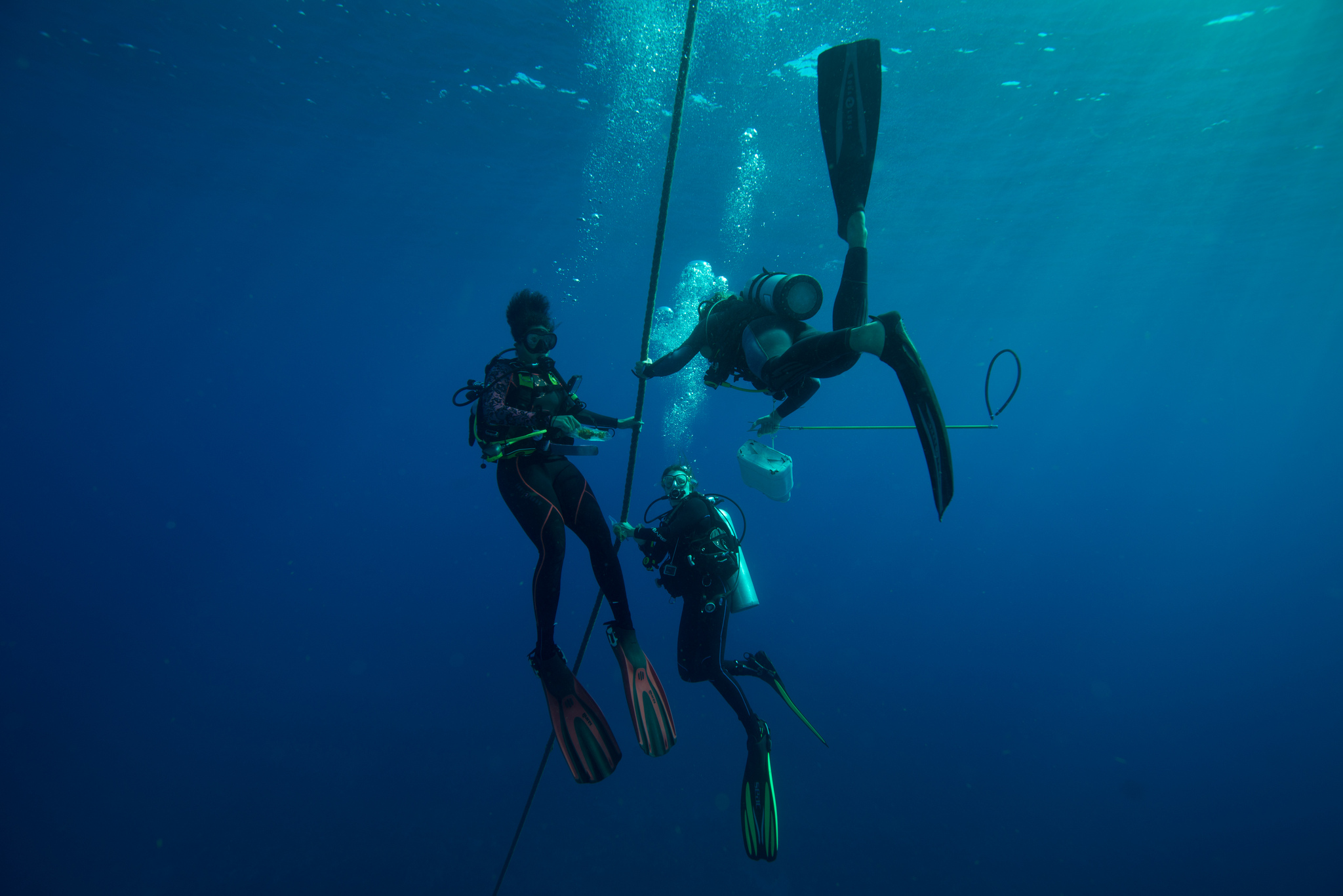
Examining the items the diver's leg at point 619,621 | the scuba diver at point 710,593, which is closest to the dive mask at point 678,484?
the scuba diver at point 710,593

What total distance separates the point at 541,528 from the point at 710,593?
216 centimetres

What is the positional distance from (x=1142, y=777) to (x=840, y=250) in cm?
1871

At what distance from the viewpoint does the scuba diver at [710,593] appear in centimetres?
518

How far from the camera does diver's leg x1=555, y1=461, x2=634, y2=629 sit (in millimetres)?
4258

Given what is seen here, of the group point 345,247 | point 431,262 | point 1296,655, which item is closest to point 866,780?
point 1296,655

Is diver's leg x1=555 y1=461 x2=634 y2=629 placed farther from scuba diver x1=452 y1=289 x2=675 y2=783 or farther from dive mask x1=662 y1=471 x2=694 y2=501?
dive mask x1=662 y1=471 x2=694 y2=501

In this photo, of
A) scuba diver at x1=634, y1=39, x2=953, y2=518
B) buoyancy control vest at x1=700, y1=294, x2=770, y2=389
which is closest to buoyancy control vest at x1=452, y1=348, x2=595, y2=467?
buoyancy control vest at x1=700, y1=294, x2=770, y2=389

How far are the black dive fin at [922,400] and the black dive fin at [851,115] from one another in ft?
2.65

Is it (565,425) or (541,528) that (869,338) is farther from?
(541,528)

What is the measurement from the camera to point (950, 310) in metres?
32.6

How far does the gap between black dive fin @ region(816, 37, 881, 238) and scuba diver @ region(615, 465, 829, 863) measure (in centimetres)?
299

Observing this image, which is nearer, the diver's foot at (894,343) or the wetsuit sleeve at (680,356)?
the diver's foot at (894,343)

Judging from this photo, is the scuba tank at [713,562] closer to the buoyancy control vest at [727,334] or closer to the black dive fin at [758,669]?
the black dive fin at [758,669]

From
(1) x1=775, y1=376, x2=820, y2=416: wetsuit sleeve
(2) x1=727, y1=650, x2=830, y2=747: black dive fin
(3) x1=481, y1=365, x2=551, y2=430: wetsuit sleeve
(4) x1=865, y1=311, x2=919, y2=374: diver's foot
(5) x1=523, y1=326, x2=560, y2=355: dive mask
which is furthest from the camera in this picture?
(2) x1=727, y1=650, x2=830, y2=747: black dive fin
